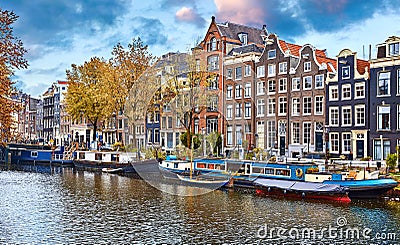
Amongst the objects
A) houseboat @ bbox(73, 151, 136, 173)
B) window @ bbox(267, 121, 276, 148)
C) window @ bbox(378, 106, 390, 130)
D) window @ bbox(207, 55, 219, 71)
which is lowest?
houseboat @ bbox(73, 151, 136, 173)

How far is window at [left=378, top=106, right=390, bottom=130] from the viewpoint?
165 ft

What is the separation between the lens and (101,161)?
6612 cm

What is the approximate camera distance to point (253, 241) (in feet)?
78.8

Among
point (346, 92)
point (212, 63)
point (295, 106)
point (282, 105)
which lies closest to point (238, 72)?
point (282, 105)

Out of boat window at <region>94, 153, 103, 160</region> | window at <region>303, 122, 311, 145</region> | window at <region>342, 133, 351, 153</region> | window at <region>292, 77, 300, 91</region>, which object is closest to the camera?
window at <region>342, 133, 351, 153</region>

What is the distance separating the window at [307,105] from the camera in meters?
58.0

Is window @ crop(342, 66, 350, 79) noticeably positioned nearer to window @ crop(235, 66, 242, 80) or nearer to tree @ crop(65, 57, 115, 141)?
window @ crop(235, 66, 242, 80)

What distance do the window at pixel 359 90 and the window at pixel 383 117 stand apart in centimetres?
264

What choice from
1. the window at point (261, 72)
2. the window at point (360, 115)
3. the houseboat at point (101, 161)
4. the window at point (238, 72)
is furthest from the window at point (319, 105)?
the houseboat at point (101, 161)

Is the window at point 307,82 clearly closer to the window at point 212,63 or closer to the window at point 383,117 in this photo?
the window at point 383,117

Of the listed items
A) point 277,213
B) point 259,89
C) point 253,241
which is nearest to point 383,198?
point 277,213

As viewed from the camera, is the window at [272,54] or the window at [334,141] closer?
the window at [334,141]

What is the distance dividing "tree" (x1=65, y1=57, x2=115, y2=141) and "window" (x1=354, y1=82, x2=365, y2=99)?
3097 cm

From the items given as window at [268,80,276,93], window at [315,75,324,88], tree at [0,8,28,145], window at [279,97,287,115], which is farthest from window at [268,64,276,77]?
tree at [0,8,28,145]
